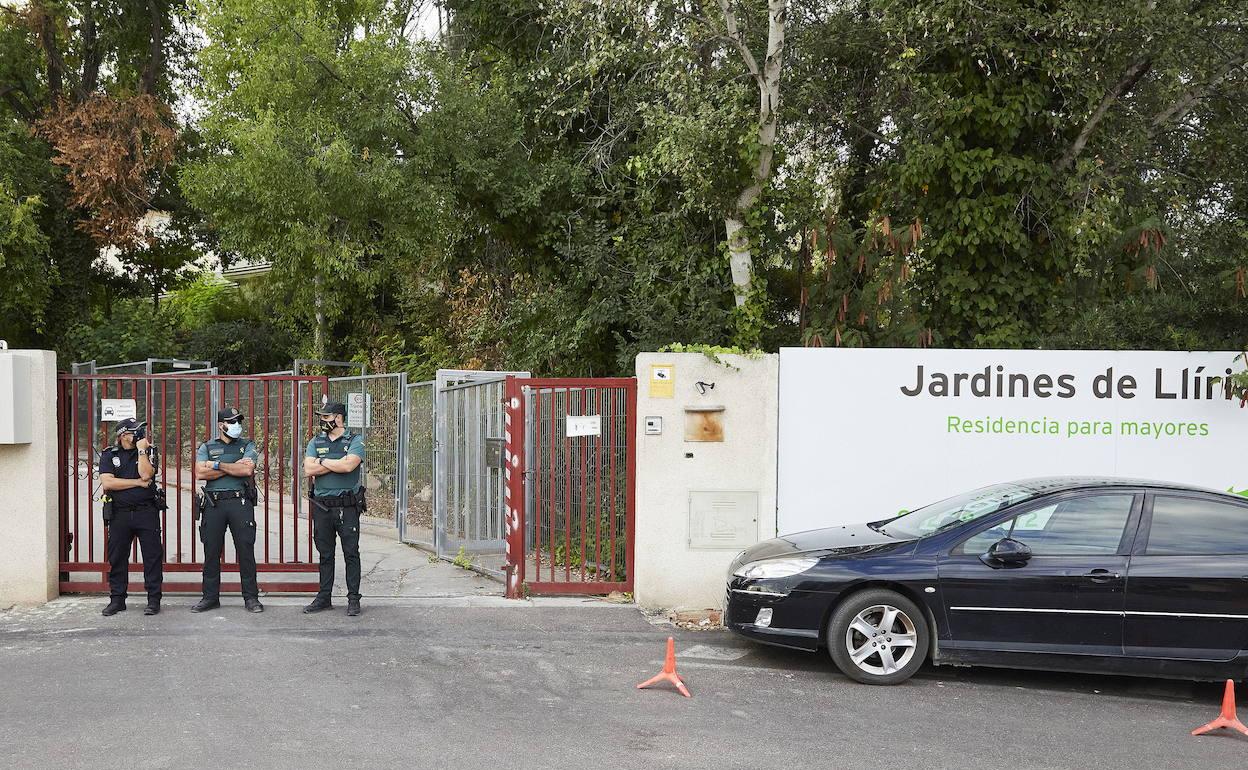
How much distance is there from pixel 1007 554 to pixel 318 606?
213 inches

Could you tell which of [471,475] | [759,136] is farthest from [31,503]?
[759,136]

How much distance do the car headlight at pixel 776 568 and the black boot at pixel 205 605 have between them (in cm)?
441

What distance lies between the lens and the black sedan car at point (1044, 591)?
22.7 feet

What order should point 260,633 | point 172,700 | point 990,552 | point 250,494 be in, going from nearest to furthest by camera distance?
point 172,700 → point 990,552 → point 260,633 → point 250,494

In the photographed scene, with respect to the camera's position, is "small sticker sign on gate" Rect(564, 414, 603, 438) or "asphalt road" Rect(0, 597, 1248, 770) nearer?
"asphalt road" Rect(0, 597, 1248, 770)

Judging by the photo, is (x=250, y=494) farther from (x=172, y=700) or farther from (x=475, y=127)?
(x=475, y=127)

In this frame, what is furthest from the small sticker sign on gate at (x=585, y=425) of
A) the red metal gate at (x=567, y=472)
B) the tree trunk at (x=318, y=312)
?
the tree trunk at (x=318, y=312)

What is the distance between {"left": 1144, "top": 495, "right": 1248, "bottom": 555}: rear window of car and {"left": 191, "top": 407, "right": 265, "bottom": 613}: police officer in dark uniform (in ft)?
22.0

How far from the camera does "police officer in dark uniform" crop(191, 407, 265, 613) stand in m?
8.59

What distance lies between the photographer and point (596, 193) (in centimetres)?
1653

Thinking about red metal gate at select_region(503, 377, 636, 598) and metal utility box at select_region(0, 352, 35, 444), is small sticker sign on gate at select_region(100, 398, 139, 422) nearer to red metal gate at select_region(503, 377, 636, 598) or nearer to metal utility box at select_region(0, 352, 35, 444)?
metal utility box at select_region(0, 352, 35, 444)

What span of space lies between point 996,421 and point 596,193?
29.1ft

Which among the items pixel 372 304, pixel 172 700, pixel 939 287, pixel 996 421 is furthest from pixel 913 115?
pixel 372 304

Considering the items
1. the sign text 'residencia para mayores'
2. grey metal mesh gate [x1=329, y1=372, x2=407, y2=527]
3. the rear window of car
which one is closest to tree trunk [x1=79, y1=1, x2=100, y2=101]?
grey metal mesh gate [x1=329, y1=372, x2=407, y2=527]
